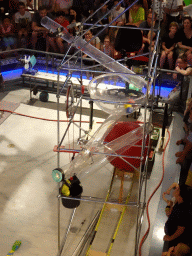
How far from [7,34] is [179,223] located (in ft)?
17.5

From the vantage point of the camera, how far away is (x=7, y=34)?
7.34m

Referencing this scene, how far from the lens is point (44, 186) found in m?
4.35

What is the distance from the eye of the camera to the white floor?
11.7ft

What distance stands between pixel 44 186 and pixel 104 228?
98cm

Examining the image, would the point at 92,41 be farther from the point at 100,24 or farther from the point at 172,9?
the point at 172,9

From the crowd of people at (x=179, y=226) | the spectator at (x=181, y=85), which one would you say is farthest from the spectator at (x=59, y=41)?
the crowd of people at (x=179, y=226)

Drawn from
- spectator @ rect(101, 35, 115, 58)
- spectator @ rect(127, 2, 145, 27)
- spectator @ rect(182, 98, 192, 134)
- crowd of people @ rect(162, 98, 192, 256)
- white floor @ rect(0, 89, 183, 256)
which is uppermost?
spectator @ rect(127, 2, 145, 27)

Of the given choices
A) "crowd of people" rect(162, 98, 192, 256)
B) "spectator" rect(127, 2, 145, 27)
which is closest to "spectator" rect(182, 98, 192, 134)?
"crowd of people" rect(162, 98, 192, 256)

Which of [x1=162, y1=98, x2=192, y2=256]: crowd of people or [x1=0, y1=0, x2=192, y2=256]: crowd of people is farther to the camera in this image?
[x1=0, y1=0, x2=192, y2=256]: crowd of people

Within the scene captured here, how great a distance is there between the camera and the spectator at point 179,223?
10.8 feet

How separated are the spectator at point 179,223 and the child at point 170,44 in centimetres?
362

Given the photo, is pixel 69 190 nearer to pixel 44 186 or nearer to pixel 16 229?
pixel 16 229

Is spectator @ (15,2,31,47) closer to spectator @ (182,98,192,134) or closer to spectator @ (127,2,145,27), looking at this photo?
spectator @ (127,2,145,27)

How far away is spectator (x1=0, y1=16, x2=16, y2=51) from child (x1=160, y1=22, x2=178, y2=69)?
2789 millimetres
